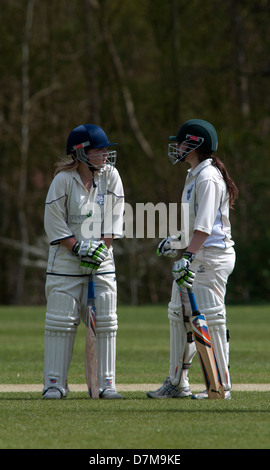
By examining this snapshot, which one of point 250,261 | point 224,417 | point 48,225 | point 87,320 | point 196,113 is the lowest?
point 224,417

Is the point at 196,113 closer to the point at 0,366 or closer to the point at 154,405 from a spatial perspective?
the point at 0,366

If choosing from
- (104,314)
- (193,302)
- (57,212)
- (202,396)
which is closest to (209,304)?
(193,302)

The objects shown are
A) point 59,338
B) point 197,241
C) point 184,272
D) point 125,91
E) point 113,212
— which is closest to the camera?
point 184,272

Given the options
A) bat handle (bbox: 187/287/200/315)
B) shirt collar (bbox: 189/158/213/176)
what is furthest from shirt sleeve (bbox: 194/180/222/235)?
bat handle (bbox: 187/287/200/315)

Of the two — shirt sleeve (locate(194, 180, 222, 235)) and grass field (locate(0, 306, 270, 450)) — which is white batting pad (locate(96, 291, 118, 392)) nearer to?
grass field (locate(0, 306, 270, 450))

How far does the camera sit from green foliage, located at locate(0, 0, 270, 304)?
107ft

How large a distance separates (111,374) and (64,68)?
99.7 ft

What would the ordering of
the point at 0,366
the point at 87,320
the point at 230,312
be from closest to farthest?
the point at 87,320 → the point at 0,366 → the point at 230,312

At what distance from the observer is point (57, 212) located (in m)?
7.95

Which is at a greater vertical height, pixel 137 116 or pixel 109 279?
pixel 137 116

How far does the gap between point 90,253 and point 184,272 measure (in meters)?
0.84

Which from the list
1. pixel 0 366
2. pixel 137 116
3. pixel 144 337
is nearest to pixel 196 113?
pixel 137 116

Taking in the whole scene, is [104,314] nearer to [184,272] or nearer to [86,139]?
[184,272]

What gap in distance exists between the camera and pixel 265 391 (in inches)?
332
